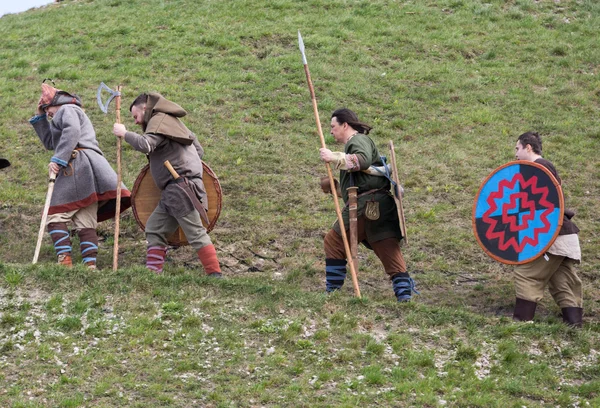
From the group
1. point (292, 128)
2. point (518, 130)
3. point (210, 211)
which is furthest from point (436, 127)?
point (210, 211)

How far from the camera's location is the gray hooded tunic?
31.3ft

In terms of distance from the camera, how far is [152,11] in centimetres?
1875

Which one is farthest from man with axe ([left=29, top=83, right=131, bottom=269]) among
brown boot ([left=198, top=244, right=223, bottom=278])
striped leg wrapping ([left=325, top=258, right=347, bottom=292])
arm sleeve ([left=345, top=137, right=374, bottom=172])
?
arm sleeve ([left=345, top=137, right=374, bottom=172])

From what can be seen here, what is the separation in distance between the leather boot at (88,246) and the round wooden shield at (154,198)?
0.51 metres

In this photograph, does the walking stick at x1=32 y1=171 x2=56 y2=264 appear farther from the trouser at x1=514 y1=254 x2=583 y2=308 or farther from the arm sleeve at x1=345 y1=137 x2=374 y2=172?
the trouser at x1=514 y1=254 x2=583 y2=308

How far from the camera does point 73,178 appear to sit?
956 centimetres

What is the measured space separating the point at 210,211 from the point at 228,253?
106 cm

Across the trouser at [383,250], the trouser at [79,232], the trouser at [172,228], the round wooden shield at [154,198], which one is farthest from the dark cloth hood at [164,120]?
the trouser at [383,250]

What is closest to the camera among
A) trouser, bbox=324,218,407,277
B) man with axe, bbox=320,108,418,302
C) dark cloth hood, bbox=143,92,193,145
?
man with axe, bbox=320,108,418,302

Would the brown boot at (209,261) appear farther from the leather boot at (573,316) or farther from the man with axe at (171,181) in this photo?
the leather boot at (573,316)

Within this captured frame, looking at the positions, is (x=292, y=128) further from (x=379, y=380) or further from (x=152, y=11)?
(x=379, y=380)

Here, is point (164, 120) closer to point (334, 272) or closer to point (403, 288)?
point (334, 272)

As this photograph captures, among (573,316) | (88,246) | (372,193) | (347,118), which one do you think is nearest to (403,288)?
(372,193)

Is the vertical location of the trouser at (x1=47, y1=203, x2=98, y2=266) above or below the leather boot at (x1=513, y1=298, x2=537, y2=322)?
above
